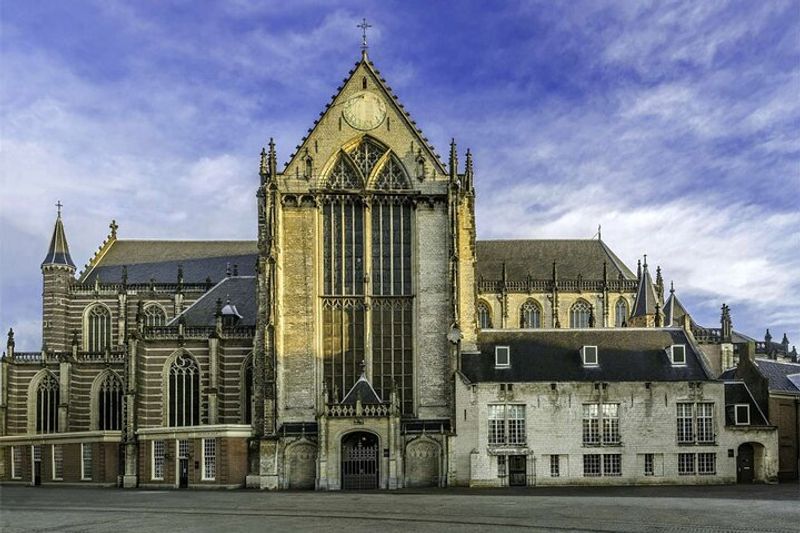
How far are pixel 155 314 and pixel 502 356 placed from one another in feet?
113

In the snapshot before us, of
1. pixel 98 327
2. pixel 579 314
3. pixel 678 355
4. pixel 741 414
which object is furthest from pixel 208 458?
pixel 579 314

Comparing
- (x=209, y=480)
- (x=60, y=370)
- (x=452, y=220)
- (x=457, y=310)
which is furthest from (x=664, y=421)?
(x=60, y=370)

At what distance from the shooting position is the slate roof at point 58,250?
254 feet

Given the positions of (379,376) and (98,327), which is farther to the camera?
(98,327)

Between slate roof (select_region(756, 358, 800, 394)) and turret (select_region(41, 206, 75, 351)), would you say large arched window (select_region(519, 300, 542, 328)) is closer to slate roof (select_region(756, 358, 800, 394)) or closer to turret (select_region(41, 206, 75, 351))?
slate roof (select_region(756, 358, 800, 394))

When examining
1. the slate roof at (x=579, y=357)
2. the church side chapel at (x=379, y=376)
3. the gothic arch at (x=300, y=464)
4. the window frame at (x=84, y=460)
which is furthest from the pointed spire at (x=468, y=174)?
the window frame at (x=84, y=460)

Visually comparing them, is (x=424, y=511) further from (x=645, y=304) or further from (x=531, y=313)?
(x=531, y=313)

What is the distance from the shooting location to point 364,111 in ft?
193

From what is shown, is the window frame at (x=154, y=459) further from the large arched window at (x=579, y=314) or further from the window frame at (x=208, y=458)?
the large arched window at (x=579, y=314)

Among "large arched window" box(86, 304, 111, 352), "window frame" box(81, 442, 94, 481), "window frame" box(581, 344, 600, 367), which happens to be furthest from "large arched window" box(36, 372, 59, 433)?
"window frame" box(581, 344, 600, 367)

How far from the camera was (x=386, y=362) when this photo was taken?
5694cm

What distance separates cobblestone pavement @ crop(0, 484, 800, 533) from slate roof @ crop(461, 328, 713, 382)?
8494mm

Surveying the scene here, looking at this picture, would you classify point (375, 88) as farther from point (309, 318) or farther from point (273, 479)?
point (273, 479)

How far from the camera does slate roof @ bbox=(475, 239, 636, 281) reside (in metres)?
82.6
